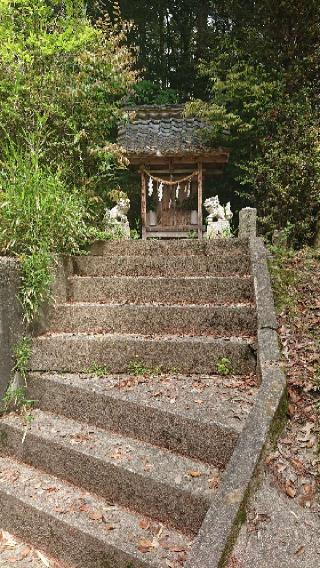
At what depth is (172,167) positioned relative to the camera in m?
9.52

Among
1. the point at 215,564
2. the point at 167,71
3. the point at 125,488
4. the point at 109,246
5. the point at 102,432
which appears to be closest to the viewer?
the point at 215,564

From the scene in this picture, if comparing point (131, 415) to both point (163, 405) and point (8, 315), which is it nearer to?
point (163, 405)

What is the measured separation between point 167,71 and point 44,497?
1647cm

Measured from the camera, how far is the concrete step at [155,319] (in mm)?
3459

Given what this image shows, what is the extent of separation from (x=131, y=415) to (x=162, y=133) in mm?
8646

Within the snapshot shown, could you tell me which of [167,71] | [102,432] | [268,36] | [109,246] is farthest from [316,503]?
[167,71]

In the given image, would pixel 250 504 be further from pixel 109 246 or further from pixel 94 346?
pixel 109 246

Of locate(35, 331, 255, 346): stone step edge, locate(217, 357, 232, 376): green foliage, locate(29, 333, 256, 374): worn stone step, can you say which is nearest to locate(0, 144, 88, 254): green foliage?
locate(35, 331, 255, 346): stone step edge

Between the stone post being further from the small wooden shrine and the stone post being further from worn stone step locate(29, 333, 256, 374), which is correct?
worn stone step locate(29, 333, 256, 374)

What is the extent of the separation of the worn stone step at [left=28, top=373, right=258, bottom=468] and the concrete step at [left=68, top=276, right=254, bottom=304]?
1018mm

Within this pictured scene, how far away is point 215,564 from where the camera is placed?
170cm

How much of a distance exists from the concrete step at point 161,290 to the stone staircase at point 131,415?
0.01 m

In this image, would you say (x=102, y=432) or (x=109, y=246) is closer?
(x=102, y=432)

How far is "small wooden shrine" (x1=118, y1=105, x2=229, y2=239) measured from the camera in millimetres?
9148
